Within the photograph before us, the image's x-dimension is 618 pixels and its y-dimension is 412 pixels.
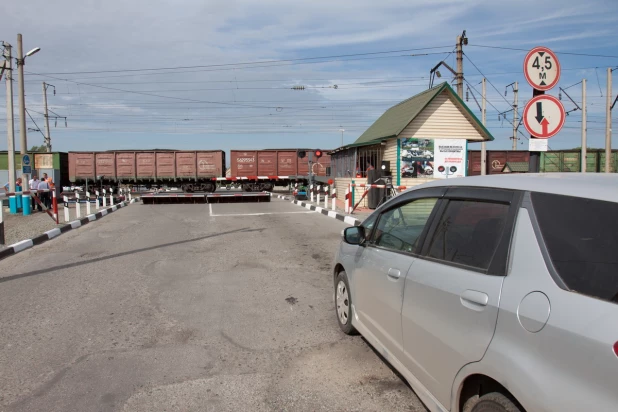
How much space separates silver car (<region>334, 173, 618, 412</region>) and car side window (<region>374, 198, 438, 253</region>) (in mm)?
20

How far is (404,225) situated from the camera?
11.9ft

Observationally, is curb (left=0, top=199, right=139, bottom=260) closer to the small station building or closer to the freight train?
the small station building

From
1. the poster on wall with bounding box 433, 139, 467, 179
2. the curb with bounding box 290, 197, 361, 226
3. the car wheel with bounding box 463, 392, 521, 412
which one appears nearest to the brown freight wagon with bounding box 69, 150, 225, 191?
the curb with bounding box 290, 197, 361, 226

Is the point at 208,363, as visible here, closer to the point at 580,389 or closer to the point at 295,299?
the point at 295,299

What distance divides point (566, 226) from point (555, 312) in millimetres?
415

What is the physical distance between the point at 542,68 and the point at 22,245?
10108mm

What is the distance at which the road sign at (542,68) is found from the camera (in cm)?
655

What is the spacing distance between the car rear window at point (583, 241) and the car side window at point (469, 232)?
303mm

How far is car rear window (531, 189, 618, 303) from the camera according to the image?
185 cm

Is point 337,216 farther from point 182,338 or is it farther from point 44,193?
point 44,193

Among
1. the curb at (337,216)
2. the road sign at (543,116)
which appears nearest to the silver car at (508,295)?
the road sign at (543,116)

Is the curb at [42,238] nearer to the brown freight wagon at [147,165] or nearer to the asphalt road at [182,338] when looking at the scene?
the asphalt road at [182,338]

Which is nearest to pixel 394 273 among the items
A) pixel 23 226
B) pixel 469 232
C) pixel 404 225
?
pixel 404 225

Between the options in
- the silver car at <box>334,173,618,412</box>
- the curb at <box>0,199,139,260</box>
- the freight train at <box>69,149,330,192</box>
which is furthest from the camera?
the freight train at <box>69,149,330,192</box>
